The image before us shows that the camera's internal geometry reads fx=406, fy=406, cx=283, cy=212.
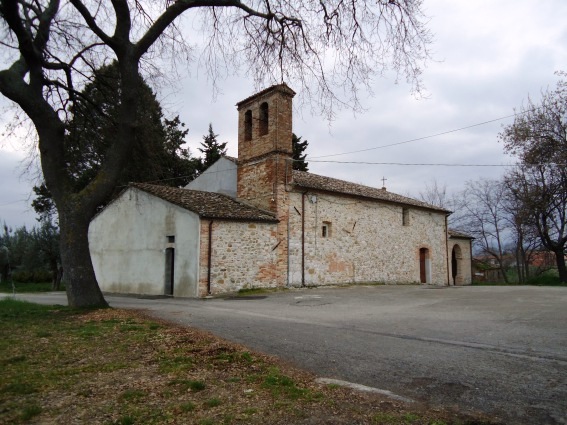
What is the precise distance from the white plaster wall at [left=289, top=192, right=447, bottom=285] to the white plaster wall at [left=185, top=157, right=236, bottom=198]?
14.9 ft

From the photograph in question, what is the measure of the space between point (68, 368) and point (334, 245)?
1660 centimetres

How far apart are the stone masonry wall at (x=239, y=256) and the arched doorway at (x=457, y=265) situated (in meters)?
17.8

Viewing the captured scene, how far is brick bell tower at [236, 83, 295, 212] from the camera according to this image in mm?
18688

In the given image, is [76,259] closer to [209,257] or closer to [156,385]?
[209,257]

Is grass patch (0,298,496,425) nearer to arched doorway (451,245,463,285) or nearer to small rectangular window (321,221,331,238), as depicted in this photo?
small rectangular window (321,221,331,238)

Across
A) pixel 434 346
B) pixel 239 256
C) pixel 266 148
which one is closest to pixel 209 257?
pixel 239 256

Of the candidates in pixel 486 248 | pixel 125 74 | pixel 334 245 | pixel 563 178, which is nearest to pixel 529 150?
pixel 563 178

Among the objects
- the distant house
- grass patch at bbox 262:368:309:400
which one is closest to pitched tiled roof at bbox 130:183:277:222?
the distant house

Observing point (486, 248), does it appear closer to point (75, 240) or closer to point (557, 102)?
point (557, 102)

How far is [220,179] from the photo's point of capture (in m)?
23.0

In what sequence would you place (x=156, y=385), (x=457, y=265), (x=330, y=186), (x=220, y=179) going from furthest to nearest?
(x=457, y=265), (x=220, y=179), (x=330, y=186), (x=156, y=385)

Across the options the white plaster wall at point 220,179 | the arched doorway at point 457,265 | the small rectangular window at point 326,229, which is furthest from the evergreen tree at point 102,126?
the arched doorway at point 457,265

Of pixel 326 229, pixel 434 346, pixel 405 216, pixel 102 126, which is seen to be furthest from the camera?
pixel 405 216

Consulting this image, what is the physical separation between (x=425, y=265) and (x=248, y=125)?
1472 cm
